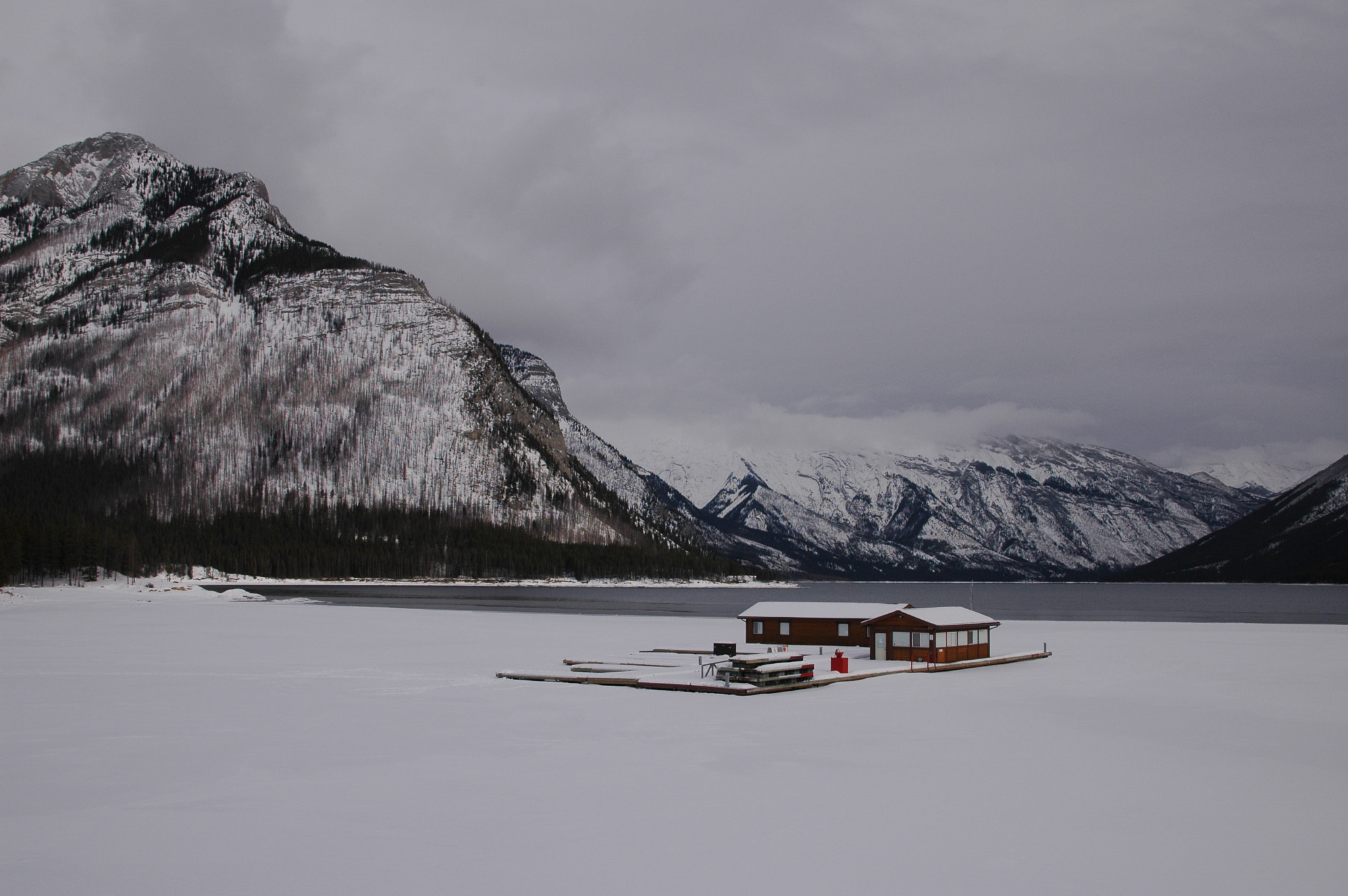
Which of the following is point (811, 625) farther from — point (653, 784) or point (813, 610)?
point (653, 784)

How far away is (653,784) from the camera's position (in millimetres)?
23281

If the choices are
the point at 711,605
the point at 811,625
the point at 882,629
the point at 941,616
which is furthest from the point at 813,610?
the point at 711,605

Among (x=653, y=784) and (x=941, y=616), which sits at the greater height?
(x=941, y=616)

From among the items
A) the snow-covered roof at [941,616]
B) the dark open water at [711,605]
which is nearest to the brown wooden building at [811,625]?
the snow-covered roof at [941,616]

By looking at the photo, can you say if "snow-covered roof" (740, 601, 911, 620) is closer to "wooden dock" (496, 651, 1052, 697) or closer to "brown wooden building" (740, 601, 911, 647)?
"brown wooden building" (740, 601, 911, 647)

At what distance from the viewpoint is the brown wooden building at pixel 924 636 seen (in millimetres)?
55219

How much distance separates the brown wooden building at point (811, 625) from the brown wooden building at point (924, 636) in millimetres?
4450

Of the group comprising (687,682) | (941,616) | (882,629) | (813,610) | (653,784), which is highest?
(941,616)

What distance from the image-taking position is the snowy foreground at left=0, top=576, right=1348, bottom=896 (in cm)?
1666

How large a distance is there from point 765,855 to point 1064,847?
205 inches

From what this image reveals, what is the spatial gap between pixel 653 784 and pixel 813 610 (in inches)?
1700

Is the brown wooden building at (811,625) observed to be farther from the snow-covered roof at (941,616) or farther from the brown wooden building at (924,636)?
the brown wooden building at (924,636)

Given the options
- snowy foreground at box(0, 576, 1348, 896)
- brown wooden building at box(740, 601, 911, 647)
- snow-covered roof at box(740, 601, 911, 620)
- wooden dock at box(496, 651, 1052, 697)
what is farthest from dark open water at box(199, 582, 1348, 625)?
snowy foreground at box(0, 576, 1348, 896)

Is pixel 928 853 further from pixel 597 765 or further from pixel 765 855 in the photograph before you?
pixel 597 765
